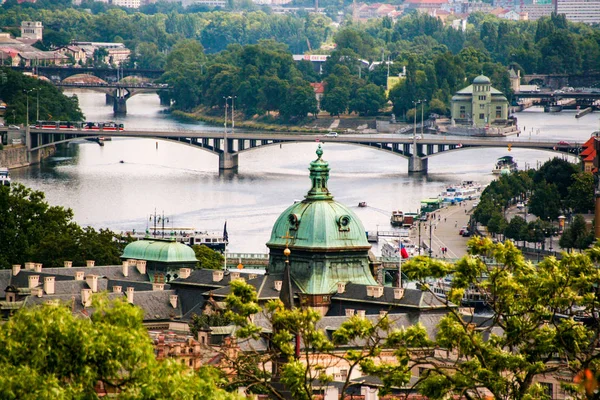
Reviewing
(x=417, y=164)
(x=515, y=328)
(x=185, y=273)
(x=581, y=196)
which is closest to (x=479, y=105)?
(x=417, y=164)

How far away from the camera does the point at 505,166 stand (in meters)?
133

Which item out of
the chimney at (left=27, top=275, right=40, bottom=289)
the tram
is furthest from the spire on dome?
the tram

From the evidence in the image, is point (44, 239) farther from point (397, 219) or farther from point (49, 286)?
point (397, 219)

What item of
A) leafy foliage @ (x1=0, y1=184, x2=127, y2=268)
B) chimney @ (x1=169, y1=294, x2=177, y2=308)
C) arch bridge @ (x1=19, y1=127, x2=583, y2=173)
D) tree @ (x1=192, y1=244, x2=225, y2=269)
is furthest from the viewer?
arch bridge @ (x1=19, y1=127, x2=583, y2=173)

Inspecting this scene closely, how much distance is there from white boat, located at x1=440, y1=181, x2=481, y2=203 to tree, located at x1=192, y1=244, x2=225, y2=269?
3631 centimetres

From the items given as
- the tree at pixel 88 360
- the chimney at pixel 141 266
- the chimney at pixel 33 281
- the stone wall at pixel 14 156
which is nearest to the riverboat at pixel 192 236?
the chimney at pixel 141 266

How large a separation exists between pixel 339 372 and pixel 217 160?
9460 cm

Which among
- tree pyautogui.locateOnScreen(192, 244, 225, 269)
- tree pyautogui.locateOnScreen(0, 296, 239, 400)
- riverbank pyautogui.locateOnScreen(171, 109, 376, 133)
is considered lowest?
riverbank pyautogui.locateOnScreen(171, 109, 376, 133)

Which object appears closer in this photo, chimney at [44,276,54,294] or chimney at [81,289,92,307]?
chimney at [81,289,92,307]

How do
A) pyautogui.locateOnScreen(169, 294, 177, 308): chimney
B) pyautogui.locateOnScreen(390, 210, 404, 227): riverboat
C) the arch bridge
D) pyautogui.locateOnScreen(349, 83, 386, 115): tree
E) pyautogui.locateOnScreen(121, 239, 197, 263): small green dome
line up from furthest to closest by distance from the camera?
1. pyautogui.locateOnScreen(349, 83, 386, 115): tree
2. the arch bridge
3. pyautogui.locateOnScreen(390, 210, 404, 227): riverboat
4. pyautogui.locateOnScreen(121, 239, 197, 263): small green dome
5. pyautogui.locateOnScreen(169, 294, 177, 308): chimney

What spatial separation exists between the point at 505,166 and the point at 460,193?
58.1 feet

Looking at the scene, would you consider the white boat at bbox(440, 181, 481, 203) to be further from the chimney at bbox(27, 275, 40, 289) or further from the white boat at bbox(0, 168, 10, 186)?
the chimney at bbox(27, 275, 40, 289)

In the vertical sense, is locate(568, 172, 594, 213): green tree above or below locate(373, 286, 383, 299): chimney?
below

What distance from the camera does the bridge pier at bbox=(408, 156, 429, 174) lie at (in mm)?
135625
